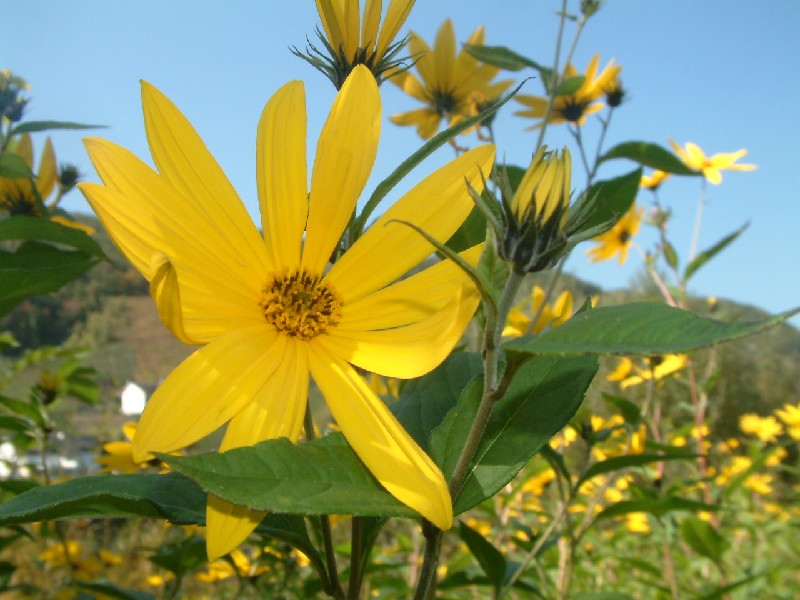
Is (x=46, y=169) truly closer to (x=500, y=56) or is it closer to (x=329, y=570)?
(x=500, y=56)

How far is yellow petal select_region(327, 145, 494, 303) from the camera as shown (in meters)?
0.56

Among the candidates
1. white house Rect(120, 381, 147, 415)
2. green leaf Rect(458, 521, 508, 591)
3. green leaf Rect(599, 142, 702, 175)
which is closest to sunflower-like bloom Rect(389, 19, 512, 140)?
green leaf Rect(599, 142, 702, 175)

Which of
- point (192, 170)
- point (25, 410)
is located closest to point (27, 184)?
point (25, 410)

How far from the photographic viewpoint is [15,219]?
96 centimetres

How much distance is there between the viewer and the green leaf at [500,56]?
1.34m

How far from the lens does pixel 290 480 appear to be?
0.43m

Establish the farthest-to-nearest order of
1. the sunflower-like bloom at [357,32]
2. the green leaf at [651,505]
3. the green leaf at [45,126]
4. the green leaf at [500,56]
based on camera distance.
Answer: the green leaf at [500,56]
the green leaf at [45,126]
the green leaf at [651,505]
the sunflower-like bloom at [357,32]

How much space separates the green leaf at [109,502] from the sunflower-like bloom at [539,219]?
0.30 m

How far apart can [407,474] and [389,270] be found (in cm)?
21

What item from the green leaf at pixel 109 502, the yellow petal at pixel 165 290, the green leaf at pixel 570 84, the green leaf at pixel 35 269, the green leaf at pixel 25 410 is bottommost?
the green leaf at pixel 25 410

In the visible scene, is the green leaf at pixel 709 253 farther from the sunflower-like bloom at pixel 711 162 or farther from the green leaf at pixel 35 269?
the green leaf at pixel 35 269

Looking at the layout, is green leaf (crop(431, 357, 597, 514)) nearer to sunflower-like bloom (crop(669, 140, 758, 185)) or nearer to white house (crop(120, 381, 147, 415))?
white house (crop(120, 381, 147, 415))

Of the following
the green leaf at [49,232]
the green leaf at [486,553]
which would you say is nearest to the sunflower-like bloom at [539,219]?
the green leaf at [486,553]

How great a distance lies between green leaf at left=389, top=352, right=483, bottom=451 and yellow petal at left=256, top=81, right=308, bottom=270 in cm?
18
